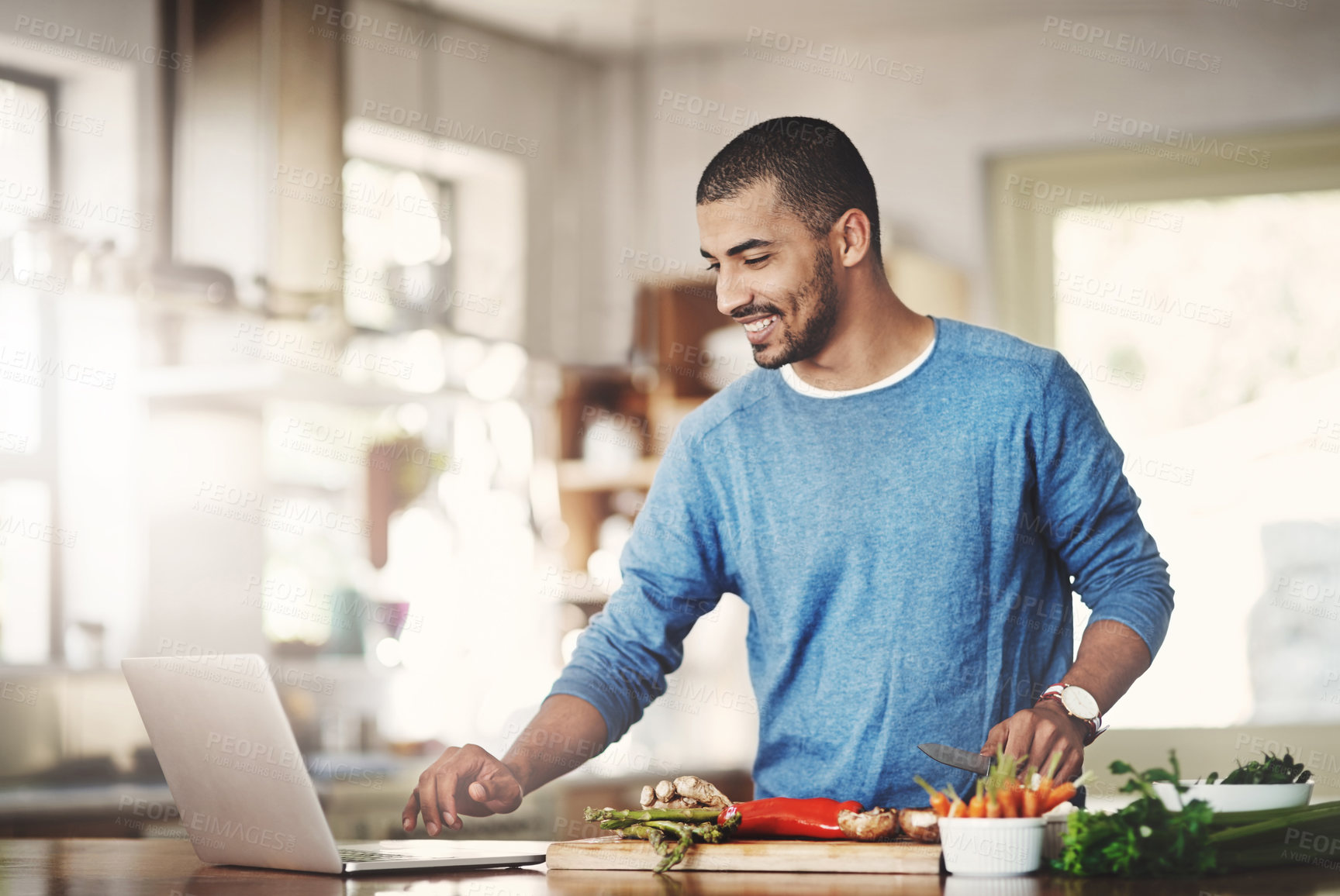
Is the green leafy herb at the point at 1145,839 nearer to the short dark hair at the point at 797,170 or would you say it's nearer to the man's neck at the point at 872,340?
the man's neck at the point at 872,340

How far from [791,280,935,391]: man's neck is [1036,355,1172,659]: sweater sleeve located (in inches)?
7.9

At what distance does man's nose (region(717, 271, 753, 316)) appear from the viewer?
76.0 inches

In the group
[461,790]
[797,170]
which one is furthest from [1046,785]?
[797,170]

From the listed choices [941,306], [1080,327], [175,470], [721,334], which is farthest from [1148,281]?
[175,470]

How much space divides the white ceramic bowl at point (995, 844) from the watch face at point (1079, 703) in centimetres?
28

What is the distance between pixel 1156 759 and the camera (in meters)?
4.70

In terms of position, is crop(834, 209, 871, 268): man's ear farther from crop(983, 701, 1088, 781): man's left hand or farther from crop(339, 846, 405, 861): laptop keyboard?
crop(339, 846, 405, 861): laptop keyboard

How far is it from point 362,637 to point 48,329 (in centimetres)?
134

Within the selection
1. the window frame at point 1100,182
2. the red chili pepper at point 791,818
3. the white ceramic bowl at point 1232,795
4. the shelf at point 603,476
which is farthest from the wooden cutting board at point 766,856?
the window frame at point 1100,182

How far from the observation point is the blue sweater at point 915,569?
1.85 meters

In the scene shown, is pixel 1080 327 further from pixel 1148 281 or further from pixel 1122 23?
pixel 1122 23

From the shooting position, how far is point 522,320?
5426mm

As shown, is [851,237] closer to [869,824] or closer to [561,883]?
[869,824]

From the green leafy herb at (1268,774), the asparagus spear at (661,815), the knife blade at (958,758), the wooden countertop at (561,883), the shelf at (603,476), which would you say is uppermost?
the shelf at (603,476)
